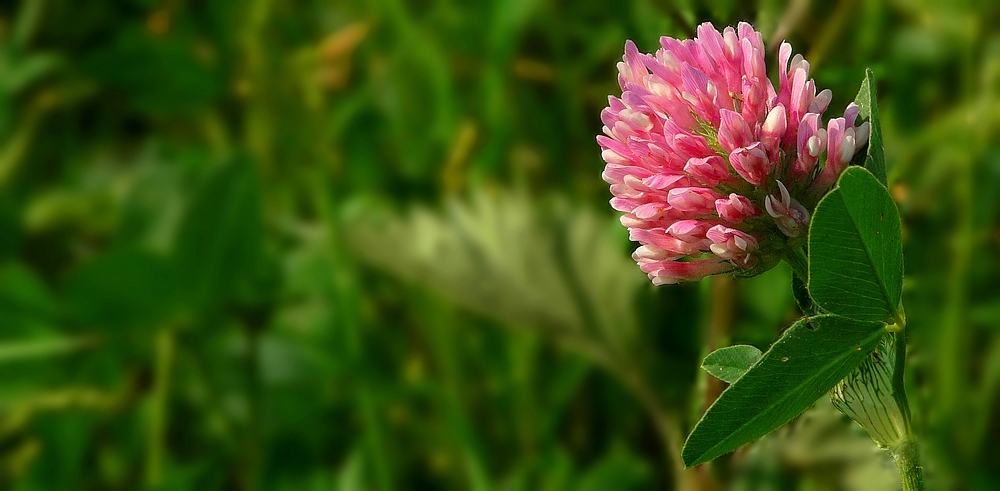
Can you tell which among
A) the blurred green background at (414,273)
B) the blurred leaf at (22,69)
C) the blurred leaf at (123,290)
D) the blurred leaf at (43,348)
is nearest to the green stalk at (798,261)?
the blurred green background at (414,273)

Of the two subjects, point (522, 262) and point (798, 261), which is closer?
point (798, 261)

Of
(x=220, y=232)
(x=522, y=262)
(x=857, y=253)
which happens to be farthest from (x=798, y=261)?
(x=220, y=232)

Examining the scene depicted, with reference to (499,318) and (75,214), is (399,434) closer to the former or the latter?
(499,318)

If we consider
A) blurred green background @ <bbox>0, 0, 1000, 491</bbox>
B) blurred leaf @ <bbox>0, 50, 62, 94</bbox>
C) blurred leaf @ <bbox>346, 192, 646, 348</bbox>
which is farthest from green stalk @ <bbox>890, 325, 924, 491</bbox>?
blurred leaf @ <bbox>0, 50, 62, 94</bbox>

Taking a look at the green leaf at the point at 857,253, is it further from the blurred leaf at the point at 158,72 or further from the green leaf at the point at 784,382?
the blurred leaf at the point at 158,72

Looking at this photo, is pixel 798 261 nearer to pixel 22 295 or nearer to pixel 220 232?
pixel 220 232

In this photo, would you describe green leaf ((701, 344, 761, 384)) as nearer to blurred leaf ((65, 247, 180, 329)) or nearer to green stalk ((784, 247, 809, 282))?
green stalk ((784, 247, 809, 282))
